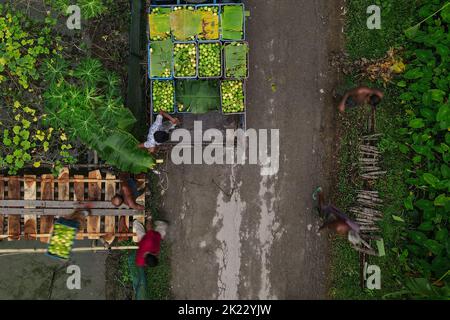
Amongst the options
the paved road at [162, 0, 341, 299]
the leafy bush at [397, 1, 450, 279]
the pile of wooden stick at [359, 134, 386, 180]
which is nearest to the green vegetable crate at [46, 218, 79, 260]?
the paved road at [162, 0, 341, 299]

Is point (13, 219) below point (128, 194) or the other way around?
below

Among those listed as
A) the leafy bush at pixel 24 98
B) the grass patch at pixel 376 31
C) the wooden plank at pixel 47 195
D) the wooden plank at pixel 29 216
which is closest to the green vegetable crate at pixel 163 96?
the leafy bush at pixel 24 98

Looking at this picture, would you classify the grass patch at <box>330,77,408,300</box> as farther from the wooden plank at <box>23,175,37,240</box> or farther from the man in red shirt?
the wooden plank at <box>23,175,37,240</box>

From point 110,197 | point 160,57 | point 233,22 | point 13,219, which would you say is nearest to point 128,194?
point 110,197

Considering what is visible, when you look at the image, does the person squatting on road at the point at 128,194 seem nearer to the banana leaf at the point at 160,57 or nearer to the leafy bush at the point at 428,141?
the banana leaf at the point at 160,57

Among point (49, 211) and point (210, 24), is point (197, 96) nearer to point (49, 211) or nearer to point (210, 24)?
point (210, 24)

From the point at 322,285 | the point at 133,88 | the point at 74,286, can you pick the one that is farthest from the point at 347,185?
the point at 74,286

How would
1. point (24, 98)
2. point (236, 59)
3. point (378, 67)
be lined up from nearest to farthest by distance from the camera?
point (236, 59) < point (378, 67) < point (24, 98)
